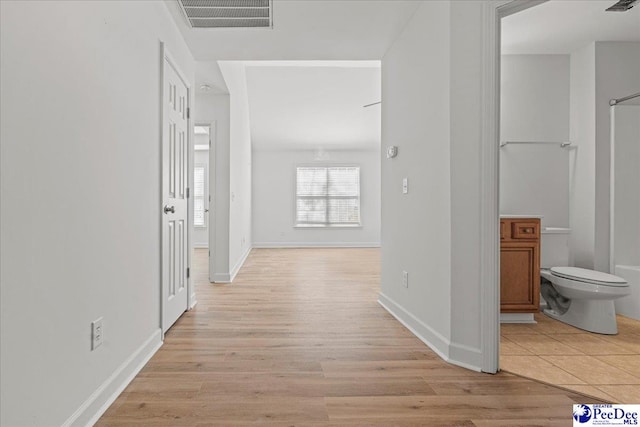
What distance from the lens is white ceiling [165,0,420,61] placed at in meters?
2.57

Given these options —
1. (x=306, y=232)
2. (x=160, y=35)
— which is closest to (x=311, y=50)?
(x=160, y=35)

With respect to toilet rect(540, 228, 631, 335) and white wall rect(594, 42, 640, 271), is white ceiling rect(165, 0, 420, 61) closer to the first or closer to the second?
white wall rect(594, 42, 640, 271)

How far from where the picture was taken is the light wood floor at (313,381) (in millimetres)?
1591

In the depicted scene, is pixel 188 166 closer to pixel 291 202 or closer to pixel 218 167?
pixel 218 167

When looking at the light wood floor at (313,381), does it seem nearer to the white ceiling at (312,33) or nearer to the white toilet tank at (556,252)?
the white toilet tank at (556,252)

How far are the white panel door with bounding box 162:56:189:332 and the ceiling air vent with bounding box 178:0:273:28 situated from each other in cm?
40

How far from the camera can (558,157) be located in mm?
3541

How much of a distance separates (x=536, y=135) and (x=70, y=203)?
387 cm

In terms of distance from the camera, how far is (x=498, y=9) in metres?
1.99

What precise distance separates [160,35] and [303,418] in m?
2.54

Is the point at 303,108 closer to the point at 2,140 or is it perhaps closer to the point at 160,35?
the point at 160,35

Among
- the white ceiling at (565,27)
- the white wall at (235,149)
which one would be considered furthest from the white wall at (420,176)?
the white wall at (235,149)

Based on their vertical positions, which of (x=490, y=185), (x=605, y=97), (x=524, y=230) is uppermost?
(x=605, y=97)

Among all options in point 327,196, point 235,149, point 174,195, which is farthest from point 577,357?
point 327,196
